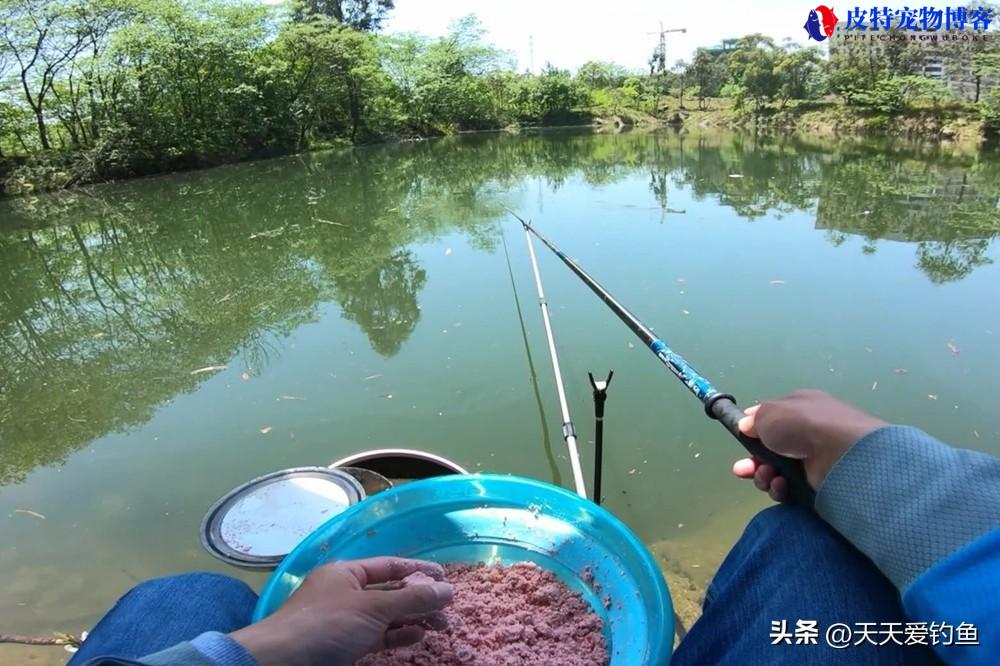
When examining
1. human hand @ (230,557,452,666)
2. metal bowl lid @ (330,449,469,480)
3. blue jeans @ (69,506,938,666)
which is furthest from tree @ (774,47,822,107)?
human hand @ (230,557,452,666)

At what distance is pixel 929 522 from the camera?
54 cm

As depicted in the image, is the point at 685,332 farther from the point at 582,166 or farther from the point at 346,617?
the point at 582,166

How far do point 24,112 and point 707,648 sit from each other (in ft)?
52.3

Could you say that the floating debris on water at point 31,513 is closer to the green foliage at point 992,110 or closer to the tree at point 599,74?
the green foliage at point 992,110

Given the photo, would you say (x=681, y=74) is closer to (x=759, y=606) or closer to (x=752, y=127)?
(x=752, y=127)

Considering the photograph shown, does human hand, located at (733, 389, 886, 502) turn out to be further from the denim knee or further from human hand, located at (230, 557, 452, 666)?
the denim knee

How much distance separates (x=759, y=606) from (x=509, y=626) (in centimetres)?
42

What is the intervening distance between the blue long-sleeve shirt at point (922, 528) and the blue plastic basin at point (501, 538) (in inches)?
13.7

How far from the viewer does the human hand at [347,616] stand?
62 centimetres

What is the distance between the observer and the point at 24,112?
40.2 feet

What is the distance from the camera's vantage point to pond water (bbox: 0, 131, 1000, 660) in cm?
221

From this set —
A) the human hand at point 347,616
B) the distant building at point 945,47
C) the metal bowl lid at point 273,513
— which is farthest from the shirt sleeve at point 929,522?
the distant building at point 945,47

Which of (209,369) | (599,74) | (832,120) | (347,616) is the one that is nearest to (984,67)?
(832,120)

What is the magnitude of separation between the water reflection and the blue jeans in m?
2.33
